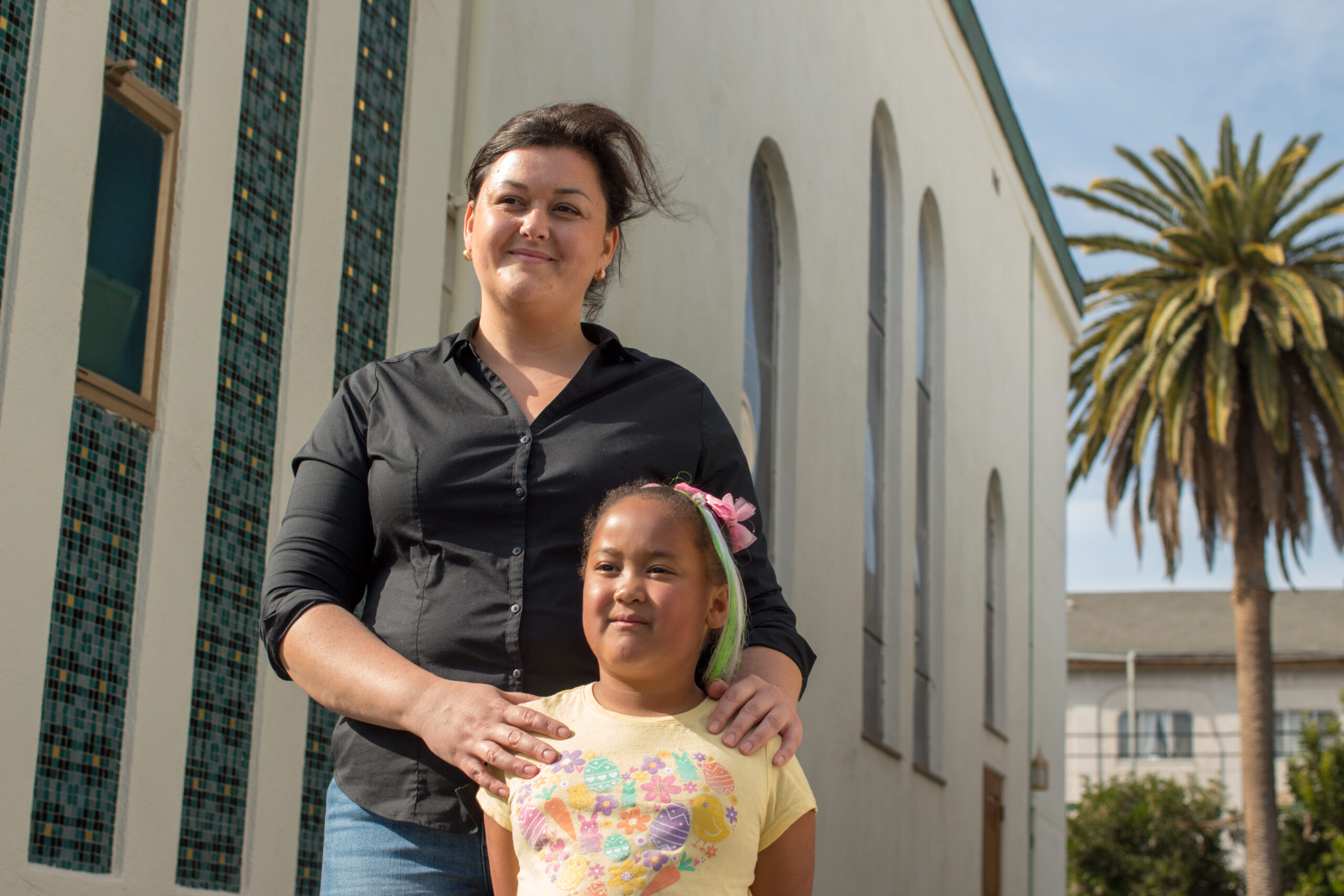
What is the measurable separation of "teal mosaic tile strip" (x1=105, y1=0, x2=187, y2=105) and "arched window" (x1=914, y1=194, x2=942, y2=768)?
11288mm

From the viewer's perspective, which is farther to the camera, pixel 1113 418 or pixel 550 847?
pixel 1113 418

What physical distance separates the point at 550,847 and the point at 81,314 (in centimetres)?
329

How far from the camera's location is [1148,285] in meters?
24.0

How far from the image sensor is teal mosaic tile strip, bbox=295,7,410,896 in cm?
627

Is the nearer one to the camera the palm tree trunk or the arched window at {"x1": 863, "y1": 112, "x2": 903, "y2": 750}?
the arched window at {"x1": 863, "y1": 112, "x2": 903, "y2": 750}

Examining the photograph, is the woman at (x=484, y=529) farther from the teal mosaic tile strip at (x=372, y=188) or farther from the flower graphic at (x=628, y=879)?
the teal mosaic tile strip at (x=372, y=188)

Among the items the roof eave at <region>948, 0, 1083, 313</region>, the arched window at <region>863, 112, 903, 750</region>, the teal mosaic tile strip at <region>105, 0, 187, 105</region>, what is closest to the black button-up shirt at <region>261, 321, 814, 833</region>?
the teal mosaic tile strip at <region>105, 0, 187, 105</region>

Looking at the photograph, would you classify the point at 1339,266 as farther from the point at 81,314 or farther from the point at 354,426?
the point at 354,426

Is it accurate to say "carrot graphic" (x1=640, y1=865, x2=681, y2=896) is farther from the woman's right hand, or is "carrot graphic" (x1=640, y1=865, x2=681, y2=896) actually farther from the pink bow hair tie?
the pink bow hair tie

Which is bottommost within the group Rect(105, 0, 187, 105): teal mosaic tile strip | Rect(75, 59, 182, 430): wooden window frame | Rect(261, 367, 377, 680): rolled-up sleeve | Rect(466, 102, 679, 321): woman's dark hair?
Rect(261, 367, 377, 680): rolled-up sleeve

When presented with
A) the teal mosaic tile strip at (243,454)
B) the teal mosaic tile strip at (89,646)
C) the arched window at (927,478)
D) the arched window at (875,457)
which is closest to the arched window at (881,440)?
the arched window at (875,457)

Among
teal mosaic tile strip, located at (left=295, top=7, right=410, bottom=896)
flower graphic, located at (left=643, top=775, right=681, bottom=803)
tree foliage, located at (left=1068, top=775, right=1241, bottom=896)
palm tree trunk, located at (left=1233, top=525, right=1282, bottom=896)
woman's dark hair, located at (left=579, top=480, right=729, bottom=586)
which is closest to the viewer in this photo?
flower graphic, located at (left=643, top=775, right=681, bottom=803)

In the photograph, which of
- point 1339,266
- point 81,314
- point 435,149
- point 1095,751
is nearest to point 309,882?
point 81,314

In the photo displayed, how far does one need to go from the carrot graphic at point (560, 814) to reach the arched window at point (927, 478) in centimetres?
1377
